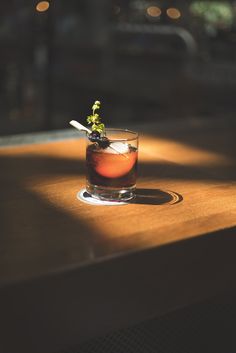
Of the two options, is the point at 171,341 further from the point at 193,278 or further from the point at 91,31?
the point at 91,31

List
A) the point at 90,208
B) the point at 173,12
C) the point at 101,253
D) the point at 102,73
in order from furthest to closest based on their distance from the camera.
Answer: the point at 173,12, the point at 102,73, the point at 90,208, the point at 101,253

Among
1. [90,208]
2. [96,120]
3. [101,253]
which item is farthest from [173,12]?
[101,253]

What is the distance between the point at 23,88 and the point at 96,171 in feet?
15.9

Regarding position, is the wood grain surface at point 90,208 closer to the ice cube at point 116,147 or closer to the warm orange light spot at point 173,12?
the ice cube at point 116,147

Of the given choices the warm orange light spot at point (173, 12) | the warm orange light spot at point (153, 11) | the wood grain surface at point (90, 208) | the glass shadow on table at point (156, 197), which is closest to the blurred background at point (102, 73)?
the warm orange light spot at point (173, 12)

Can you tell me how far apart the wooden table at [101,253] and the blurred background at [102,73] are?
259 cm

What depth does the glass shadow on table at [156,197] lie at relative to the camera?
42.9 inches

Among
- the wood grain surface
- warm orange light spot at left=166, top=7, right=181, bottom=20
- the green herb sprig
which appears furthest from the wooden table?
warm orange light spot at left=166, top=7, right=181, bottom=20

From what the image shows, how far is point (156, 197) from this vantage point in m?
1.12

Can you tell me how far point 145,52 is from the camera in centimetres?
688

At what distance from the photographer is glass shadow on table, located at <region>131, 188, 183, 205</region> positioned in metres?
1.09

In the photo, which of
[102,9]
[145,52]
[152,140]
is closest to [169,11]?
[102,9]

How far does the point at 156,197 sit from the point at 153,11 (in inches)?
509

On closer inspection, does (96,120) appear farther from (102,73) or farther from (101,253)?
(102,73)
